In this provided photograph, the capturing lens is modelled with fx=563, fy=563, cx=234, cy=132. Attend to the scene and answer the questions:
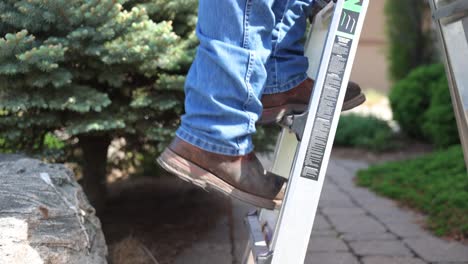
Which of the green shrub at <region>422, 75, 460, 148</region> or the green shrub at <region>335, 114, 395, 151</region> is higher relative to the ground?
the green shrub at <region>422, 75, 460, 148</region>

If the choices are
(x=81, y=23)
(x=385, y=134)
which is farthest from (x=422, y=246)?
(x=385, y=134)

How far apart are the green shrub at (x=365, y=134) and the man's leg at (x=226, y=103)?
13.4 feet

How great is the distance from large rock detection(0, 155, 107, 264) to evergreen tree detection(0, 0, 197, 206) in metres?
0.27

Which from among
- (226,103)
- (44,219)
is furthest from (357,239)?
(44,219)

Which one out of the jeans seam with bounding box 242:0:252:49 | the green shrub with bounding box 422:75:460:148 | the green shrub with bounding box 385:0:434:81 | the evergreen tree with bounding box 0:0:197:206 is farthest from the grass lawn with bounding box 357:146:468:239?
the green shrub with bounding box 385:0:434:81

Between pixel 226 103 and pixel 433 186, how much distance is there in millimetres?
2290

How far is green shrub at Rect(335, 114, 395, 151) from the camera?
5504 millimetres

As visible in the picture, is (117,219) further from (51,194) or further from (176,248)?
(51,194)

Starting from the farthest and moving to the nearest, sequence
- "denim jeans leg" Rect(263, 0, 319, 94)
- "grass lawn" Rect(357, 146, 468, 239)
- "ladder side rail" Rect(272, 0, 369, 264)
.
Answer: "grass lawn" Rect(357, 146, 468, 239), "denim jeans leg" Rect(263, 0, 319, 94), "ladder side rail" Rect(272, 0, 369, 264)

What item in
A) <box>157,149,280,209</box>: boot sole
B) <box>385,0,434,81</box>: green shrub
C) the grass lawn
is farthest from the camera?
<box>385,0,434,81</box>: green shrub

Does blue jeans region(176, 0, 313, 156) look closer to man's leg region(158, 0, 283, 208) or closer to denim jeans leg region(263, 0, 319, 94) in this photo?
man's leg region(158, 0, 283, 208)

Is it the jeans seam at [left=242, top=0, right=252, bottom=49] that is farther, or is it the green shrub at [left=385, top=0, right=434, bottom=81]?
the green shrub at [left=385, top=0, right=434, bottom=81]

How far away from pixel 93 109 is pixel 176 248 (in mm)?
793

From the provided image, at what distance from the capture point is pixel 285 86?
1.83 metres
